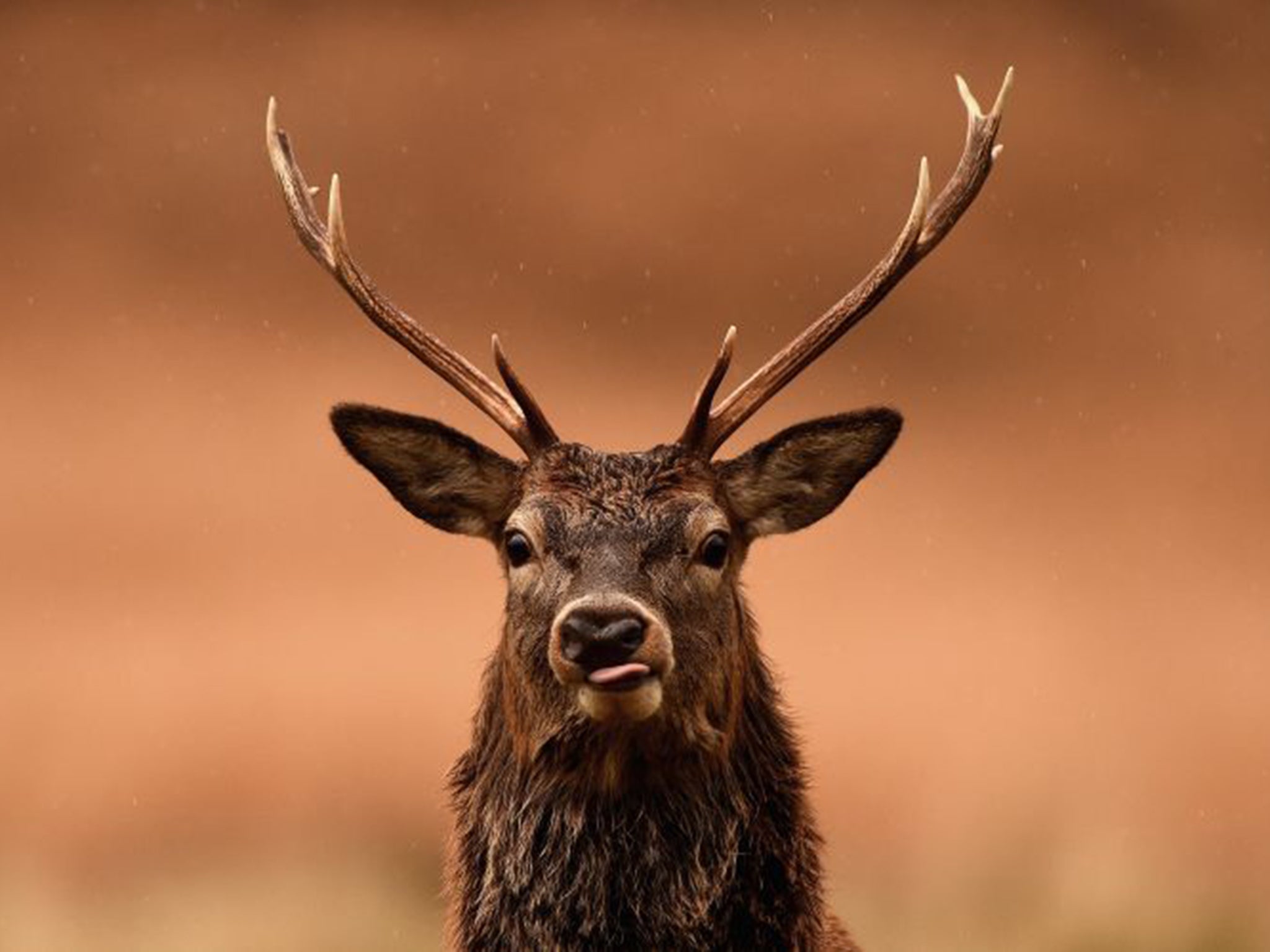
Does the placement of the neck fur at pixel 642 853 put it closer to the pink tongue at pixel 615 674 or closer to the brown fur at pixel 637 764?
the brown fur at pixel 637 764

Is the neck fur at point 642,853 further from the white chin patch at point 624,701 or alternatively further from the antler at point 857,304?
the antler at point 857,304

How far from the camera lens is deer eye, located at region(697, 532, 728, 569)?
4.69 metres

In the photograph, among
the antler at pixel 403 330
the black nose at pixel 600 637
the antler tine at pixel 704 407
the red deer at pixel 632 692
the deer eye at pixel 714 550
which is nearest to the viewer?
the black nose at pixel 600 637

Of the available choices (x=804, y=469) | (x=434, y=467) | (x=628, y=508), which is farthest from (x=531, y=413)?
(x=804, y=469)

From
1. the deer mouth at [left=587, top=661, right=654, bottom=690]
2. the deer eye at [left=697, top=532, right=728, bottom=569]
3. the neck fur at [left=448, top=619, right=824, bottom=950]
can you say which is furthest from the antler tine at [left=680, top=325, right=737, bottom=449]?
the deer mouth at [left=587, top=661, right=654, bottom=690]

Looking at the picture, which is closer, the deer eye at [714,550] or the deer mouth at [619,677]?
the deer mouth at [619,677]

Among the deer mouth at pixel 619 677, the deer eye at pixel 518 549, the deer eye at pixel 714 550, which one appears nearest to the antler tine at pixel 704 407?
the deer eye at pixel 714 550

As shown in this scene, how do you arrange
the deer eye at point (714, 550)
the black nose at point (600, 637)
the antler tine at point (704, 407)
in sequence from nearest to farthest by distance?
the black nose at point (600, 637)
the deer eye at point (714, 550)
the antler tine at point (704, 407)

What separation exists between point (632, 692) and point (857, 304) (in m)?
0.94

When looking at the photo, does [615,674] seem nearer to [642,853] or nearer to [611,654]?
[611,654]

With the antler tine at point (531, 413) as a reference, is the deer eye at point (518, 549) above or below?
below

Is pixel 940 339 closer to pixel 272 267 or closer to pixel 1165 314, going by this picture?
pixel 1165 314

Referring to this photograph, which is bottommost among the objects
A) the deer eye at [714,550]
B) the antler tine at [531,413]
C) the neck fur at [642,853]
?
the neck fur at [642,853]

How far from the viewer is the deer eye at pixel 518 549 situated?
4.71 meters
